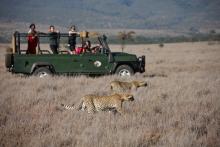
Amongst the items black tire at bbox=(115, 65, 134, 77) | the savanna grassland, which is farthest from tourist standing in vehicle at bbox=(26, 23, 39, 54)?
black tire at bbox=(115, 65, 134, 77)

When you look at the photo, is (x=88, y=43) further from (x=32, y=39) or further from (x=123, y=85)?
(x=123, y=85)

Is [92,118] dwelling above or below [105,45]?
below

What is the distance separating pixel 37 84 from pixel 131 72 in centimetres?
402

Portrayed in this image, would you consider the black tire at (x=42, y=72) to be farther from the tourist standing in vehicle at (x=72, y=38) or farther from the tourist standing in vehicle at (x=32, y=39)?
the tourist standing in vehicle at (x=72, y=38)

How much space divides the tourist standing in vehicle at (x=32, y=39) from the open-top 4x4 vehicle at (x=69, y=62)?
0.49 ft

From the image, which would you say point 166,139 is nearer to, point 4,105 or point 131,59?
point 4,105

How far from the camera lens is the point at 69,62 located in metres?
16.9

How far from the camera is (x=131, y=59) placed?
17.5 metres

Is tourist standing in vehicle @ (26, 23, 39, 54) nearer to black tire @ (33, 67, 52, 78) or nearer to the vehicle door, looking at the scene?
black tire @ (33, 67, 52, 78)

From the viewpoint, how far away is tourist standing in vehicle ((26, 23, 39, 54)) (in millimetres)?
16797

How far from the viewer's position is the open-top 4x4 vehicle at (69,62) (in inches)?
652

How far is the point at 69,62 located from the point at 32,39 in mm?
1501

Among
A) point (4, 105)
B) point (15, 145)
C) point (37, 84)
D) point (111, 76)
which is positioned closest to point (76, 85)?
point (37, 84)

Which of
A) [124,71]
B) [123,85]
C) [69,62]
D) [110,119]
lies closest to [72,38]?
[69,62]
